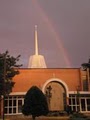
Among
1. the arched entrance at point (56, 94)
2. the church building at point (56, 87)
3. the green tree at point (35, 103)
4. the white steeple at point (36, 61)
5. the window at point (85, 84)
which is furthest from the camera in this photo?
the white steeple at point (36, 61)

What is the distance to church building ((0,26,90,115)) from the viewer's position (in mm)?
59062

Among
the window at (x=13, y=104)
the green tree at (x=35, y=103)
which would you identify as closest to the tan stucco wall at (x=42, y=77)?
the window at (x=13, y=104)

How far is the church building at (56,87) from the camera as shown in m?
59.1

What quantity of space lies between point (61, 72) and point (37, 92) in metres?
27.7

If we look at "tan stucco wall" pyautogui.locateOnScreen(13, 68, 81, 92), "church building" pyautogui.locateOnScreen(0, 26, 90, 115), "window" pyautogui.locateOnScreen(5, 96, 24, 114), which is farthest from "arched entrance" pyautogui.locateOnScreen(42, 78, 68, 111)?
"window" pyautogui.locateOnScreen(5, 96, 24, 114)

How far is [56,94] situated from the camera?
60.1m

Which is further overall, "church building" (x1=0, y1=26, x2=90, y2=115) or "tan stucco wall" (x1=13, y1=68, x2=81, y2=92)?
"tan stucco wall" (x1=13, y1=68, x2=81, y2=92)

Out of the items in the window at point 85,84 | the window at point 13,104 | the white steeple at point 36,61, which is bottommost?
the window at point 13,104

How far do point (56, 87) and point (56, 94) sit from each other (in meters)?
1.43

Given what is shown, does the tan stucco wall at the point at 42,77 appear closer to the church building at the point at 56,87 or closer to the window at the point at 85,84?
the church building at the point at 56,87

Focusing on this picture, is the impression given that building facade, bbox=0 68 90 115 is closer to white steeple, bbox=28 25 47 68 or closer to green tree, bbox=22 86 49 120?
green tree, bbox=22 86 49 120

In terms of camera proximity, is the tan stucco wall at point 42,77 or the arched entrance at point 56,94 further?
the tan stucco wall at point 42,77

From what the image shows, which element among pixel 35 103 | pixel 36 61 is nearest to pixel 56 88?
pixel 35 103

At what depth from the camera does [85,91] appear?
61312 millimetres
